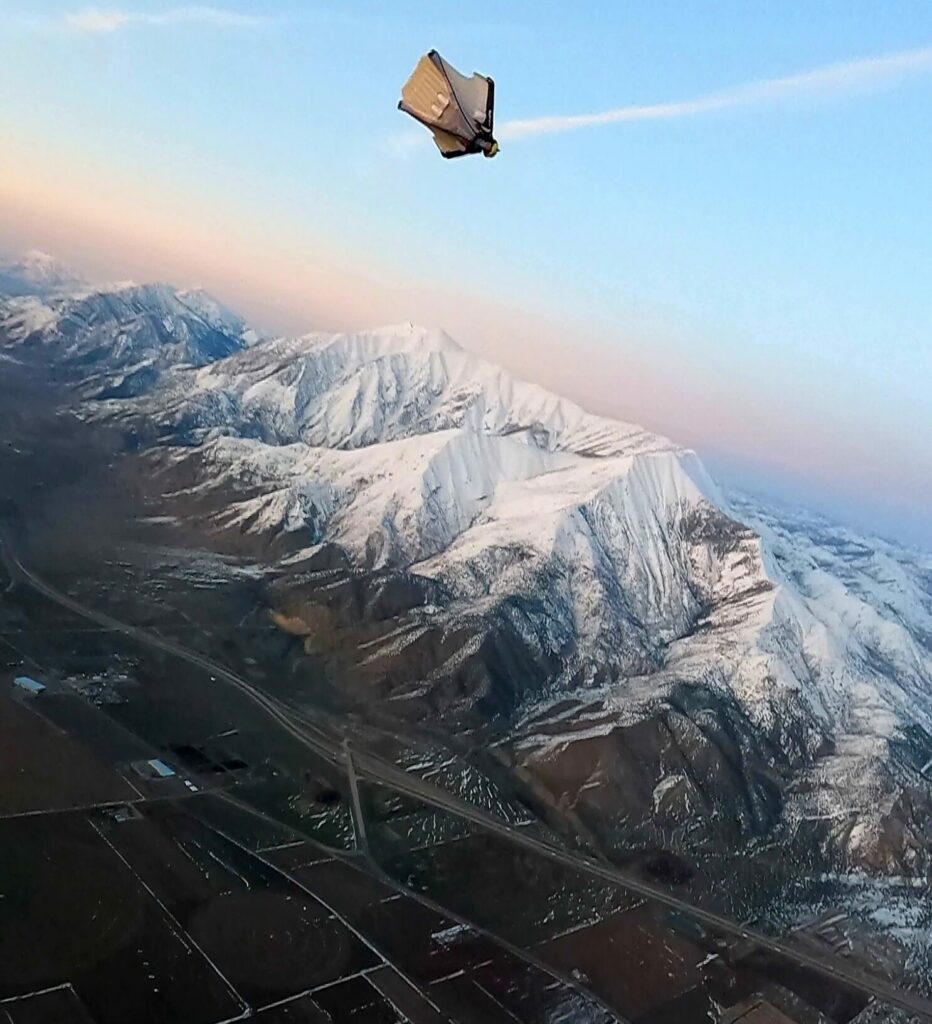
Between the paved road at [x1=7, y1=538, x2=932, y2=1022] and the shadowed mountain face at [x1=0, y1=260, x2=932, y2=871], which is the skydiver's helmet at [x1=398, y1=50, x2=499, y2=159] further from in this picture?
the shadowed mountain face at [x1=0, y1=260, x2=932, y2=871]

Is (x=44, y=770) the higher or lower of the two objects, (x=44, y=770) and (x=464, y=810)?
the higher

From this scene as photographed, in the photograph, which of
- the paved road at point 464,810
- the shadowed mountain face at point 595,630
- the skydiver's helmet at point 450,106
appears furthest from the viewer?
the shadowed mountain face at point 595,630

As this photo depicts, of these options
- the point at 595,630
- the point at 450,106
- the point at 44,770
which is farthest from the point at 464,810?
the point at 450,106

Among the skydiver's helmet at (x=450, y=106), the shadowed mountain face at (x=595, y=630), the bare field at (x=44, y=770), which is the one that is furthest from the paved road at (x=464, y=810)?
the skydiver's helmet at (x=450, y=106)

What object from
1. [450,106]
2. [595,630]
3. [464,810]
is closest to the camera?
[450,106]

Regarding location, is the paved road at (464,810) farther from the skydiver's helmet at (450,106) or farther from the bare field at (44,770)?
the skydiver's helmet at (450,106)

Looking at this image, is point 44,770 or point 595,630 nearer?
point 44,770

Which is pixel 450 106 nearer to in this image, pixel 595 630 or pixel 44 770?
pixel 44 770
